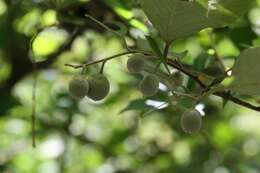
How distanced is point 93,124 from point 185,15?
4.87 ft

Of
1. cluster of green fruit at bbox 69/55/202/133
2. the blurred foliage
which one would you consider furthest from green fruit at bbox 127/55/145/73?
the blurred foliage

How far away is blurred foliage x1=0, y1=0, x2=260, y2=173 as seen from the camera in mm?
1966

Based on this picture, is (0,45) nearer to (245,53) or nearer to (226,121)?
(226,121)

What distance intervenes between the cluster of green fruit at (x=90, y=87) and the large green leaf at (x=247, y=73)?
0.59ft

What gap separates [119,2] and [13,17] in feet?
1.64

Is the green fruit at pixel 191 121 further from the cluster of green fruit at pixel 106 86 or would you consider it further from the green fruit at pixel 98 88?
the green fruit at pixel 98 88

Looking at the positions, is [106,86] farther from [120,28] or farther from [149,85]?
[120,28]

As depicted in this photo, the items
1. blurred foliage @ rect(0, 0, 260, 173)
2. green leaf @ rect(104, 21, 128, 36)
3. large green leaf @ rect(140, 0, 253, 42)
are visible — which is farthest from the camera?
blurred foliage @ rect(0, 0, 260, 173)

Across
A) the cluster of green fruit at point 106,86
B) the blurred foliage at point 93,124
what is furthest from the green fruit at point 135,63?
the blurred foliage at point 93,124

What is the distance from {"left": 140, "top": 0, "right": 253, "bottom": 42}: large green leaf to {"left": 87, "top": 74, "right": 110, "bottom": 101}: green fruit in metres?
0.11

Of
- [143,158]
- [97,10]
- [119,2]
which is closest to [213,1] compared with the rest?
[119,2]

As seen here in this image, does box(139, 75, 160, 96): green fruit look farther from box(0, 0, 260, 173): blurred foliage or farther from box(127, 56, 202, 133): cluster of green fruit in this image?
box(0, 0, 260, 173): blurred foliage

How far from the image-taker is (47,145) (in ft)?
7.39

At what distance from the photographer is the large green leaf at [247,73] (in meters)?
0.92
